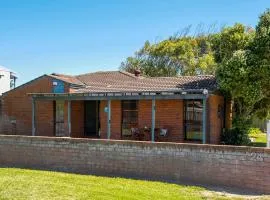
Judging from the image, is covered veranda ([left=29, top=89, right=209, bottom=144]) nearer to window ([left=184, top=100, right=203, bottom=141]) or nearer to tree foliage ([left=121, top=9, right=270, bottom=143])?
window ([left=184, top=100, right=203, bottom=141])

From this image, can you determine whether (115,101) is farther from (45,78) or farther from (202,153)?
(202,153)

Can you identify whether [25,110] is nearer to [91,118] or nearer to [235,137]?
[91,118]

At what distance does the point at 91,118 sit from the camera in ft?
77.2

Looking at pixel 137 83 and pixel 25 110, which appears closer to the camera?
pixel 137 83

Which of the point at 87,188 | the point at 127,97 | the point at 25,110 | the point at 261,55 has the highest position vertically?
the point at 261,55

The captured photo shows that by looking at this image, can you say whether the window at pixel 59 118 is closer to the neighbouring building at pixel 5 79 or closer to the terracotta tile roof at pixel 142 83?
the terracotta tile roof at pixel 142 83

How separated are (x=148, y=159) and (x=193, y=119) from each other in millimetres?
6917

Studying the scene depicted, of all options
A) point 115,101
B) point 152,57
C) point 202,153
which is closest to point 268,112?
point 115,101

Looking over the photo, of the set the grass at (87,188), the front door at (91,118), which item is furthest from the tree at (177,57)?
the grass at (87,188)

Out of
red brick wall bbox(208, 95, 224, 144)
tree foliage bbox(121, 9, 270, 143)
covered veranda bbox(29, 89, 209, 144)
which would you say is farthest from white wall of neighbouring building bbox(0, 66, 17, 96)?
red brick wall bbox(208, 95, 224, 144)

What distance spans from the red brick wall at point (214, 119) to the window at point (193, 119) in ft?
1.71

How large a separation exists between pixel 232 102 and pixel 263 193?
35.4 feet

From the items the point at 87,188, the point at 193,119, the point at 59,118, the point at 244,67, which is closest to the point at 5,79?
the point at 59,118

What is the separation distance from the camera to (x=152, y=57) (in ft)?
147
